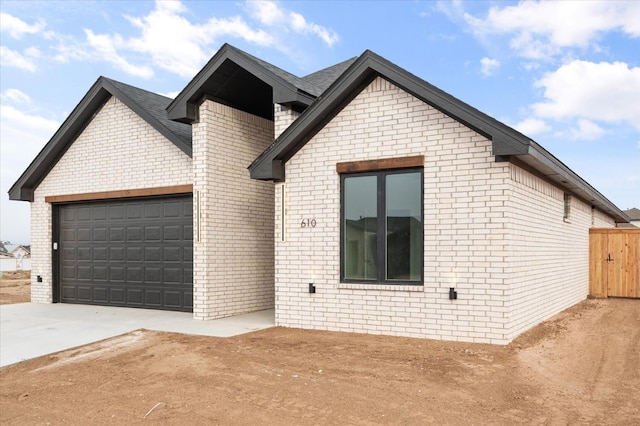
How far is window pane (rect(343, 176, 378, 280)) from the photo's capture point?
9.42 m

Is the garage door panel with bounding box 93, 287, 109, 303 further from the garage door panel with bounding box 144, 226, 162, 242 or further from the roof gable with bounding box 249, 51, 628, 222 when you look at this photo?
the roof gable with bounding box 249, 51, 628, 222

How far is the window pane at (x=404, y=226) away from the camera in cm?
905

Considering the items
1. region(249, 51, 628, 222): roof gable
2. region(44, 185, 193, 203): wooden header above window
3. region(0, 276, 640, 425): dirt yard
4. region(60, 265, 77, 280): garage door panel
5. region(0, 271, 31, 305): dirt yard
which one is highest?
region(249, 51, 628, 222): roof gable

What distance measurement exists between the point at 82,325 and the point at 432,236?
7005 mm

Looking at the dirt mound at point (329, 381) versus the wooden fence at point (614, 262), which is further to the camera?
the wooden fence at point (614, 262)

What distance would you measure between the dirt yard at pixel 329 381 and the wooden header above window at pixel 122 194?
407 centimetres

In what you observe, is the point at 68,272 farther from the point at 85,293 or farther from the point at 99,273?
the point at 99,273

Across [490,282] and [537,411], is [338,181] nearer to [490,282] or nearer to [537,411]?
[490,282]

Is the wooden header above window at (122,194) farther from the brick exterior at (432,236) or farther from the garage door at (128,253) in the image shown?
the brick exterior at (432,236)

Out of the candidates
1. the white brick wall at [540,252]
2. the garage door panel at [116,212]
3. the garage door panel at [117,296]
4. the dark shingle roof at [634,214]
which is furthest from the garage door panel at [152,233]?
the dark shingle roof at [634,214]

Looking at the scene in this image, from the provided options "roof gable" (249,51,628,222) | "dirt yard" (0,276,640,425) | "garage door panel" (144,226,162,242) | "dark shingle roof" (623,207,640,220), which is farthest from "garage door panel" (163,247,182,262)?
"dark shingle roof" (623,207,640,220)

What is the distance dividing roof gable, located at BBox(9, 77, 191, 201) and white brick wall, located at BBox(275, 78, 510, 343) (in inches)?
143

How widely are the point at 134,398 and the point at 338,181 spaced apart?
5.09 metres

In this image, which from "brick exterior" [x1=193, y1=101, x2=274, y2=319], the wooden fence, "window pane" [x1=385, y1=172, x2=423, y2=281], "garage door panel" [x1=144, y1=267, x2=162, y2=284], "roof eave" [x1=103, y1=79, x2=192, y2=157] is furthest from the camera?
the wooden fence
